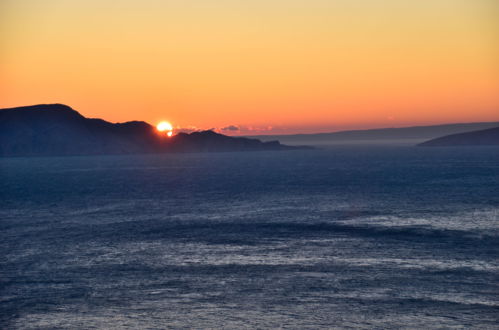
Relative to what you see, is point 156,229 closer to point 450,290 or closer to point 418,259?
point 418,259

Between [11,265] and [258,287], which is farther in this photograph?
[11,265]

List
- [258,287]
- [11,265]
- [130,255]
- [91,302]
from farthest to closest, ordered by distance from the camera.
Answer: [130,255] → [11,265] → [258,287] → [91,302]

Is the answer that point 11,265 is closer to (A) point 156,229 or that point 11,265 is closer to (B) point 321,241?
(A) point 156,229

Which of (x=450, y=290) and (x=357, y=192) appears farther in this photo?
(x=357, y=192)

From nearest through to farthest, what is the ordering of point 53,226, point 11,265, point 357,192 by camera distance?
point 11,265
point 53,226
point 357,192

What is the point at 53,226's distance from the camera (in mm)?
75750

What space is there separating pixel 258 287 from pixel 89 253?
70.3ft

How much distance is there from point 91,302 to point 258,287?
1227cm

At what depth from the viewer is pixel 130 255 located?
55.9m

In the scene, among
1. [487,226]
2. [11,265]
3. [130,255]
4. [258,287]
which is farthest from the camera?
[487,226]

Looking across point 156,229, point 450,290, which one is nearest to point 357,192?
point 156,229

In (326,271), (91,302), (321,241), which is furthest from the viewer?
(321,241)

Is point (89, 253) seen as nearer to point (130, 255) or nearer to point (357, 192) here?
point (130, 255)

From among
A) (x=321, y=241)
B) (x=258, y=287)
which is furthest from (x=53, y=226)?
(x=258, y=287)
